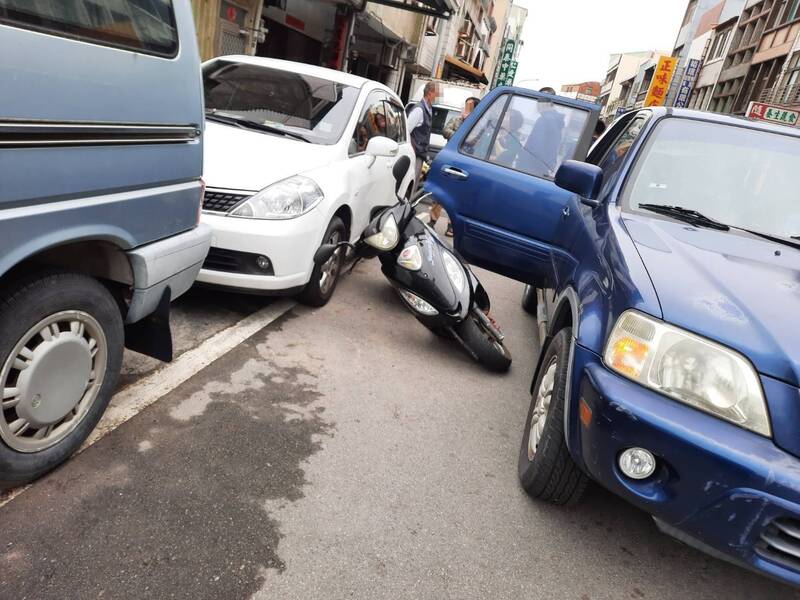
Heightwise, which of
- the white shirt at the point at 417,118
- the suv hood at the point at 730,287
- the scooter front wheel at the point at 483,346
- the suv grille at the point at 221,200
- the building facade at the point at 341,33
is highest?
the building facade at the point at 341,33

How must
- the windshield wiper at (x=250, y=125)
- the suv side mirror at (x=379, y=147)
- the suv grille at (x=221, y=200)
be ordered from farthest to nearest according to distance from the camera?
the suv side mirror at (x=379, y=147) → the windshield wiper at (x=250, y=125) → the suv grille at (x=221, y=200)

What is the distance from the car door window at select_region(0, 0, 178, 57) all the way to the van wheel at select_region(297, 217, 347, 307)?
2019 millimetres

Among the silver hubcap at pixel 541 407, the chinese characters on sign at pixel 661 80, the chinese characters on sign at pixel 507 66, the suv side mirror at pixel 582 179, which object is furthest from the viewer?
the chinese characters on sign at pixel 507 66

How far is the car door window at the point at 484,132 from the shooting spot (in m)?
4.84

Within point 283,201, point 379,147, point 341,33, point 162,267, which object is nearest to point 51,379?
point 162,267

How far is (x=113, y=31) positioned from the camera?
1944mm

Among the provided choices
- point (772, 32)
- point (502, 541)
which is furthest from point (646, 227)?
point (772, 32)

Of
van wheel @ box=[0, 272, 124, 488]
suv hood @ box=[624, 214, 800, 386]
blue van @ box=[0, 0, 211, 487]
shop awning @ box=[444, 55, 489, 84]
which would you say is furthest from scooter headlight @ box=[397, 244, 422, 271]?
shop awning @ box=[444, 55, 489, 84]

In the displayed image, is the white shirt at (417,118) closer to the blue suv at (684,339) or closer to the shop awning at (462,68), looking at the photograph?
the blue suv at (684,339)

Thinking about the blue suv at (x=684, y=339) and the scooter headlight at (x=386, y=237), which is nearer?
the blue suv at (x=684, y=339)

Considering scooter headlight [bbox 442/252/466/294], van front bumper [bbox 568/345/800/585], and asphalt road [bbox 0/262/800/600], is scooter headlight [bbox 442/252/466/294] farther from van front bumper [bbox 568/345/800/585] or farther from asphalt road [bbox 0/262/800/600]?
van front bumper [bbox 568/345/800/585]

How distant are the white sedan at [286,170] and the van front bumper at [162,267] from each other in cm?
88

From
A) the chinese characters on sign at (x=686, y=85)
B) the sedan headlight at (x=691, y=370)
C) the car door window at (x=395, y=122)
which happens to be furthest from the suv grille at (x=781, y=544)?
the chinese characters on sign at (x=686, y=85)

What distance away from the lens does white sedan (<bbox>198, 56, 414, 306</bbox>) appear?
11.9ft
